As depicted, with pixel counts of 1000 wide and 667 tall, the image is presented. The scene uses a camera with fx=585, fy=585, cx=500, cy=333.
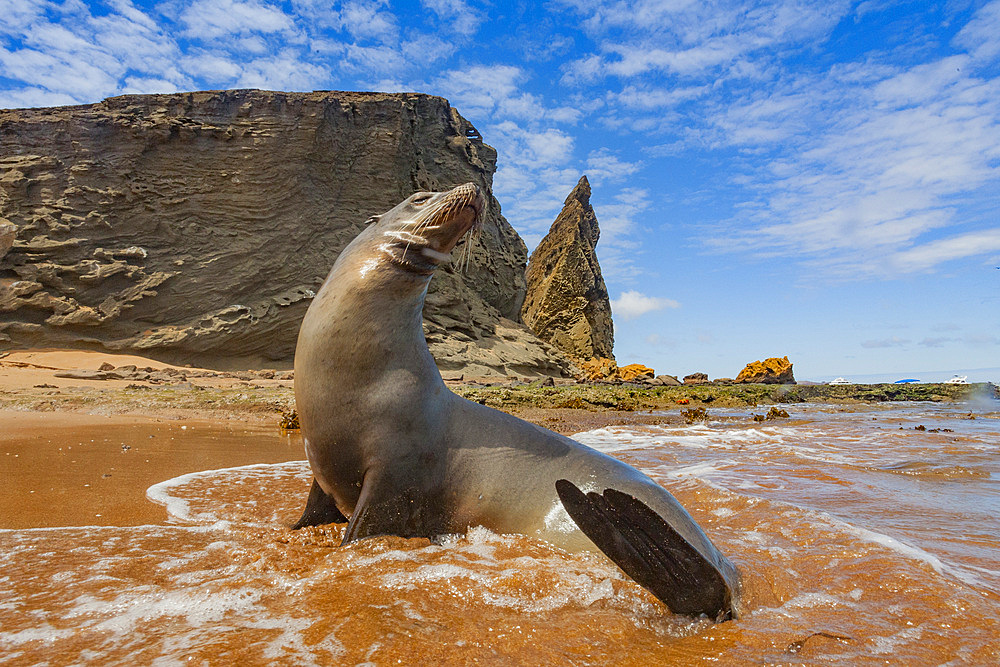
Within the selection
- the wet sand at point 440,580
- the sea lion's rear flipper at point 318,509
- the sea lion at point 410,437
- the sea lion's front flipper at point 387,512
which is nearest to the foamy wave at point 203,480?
the wet sand at point 440,580

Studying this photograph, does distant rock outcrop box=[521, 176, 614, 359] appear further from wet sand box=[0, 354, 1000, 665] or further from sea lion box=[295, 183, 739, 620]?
sea lion box=[295, 183, 739, 620]

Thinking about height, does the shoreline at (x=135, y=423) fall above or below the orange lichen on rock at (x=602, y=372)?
below

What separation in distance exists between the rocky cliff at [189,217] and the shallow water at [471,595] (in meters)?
16.6

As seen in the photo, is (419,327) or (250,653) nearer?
(250,653)

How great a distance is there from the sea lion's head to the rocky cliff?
16280 mm

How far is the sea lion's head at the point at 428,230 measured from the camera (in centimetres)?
330

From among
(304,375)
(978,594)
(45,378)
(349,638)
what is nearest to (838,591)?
(978,594)

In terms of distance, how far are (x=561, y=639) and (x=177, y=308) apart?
20093 mm

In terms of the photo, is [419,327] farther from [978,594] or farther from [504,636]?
[978,594]

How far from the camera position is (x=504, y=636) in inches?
73.3

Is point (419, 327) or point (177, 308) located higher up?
point (177, 308)

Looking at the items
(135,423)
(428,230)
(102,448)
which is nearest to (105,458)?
(102,448)

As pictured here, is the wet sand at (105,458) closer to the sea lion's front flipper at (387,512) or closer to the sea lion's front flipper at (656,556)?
the sea lion's front flipper at (387,512)

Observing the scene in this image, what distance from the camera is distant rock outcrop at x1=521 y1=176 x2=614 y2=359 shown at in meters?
36.3
